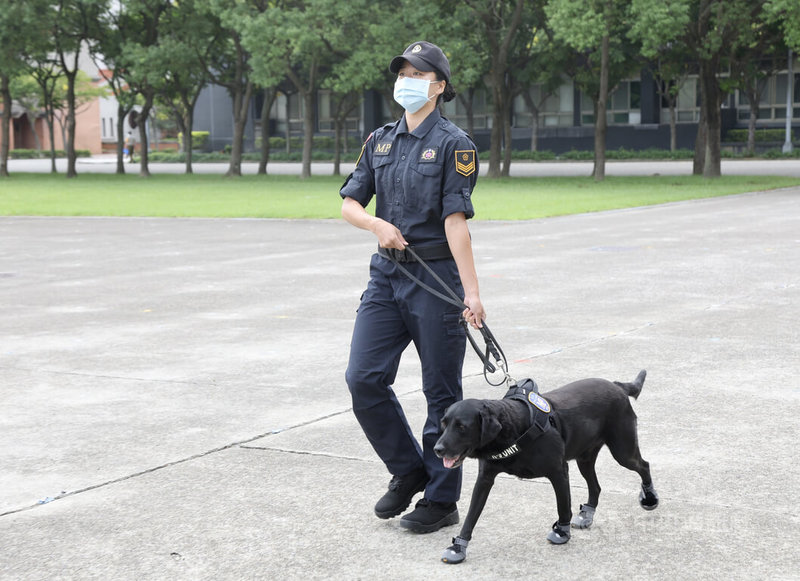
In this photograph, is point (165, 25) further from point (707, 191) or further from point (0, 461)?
point (0, 461)

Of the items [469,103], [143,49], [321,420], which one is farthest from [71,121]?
[321,420]

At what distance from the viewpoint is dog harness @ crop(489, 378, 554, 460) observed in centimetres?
402

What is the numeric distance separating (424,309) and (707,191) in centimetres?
2511

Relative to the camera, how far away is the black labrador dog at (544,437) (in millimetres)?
3926

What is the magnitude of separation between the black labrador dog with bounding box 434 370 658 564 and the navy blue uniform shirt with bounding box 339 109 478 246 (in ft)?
2.65

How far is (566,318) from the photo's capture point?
9.91 metres

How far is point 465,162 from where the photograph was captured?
4.47 meters

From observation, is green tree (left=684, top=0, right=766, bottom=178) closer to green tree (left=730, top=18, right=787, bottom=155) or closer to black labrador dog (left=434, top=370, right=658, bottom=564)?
green tree (left=730, top=18, right=787, bottom=155)

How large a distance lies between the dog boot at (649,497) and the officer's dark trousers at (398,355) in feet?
2.68

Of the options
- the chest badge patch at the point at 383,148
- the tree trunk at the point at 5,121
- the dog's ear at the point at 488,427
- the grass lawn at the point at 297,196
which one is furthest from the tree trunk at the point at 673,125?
the dog's ear at the point at 488,427

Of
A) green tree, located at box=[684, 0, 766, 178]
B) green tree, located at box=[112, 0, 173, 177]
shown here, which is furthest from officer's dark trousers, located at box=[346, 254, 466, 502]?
green tree, located at box=[112, 0, 173, 177]

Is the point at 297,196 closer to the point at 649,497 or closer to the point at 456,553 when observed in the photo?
the point at 649,497

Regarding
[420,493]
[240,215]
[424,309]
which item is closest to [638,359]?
[420,493]

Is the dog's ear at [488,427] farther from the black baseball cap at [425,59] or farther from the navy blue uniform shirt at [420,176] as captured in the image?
the black baseball cap at [425,59]
